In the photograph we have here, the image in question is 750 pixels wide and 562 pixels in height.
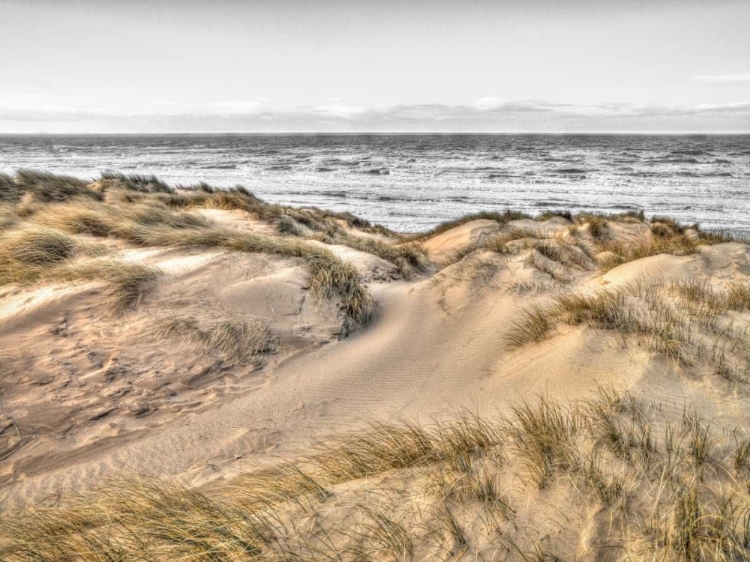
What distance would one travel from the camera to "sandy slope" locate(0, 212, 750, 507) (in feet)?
11.2

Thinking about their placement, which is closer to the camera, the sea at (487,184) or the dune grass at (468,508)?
the dune grass at (468,508)

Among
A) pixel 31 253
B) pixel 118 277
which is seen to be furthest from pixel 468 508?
pixel 31 253

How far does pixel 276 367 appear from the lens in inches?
187

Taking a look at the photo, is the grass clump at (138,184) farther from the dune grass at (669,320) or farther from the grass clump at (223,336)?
the dune grass at (669,320)

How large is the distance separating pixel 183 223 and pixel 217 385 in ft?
17.2

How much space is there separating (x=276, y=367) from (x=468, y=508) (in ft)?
10.2

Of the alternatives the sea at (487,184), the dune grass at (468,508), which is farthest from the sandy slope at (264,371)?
the sea at (487,184)

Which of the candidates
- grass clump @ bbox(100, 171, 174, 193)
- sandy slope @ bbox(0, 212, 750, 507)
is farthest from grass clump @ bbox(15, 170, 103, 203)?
sandy slope @ bbox(0, 212, 750, 507)

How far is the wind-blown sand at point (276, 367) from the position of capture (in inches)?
133

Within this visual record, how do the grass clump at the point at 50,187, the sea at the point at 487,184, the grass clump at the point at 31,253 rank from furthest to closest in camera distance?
the sea at the point at 487,184, the grass clump at the point at 50,187, the grass clump at the point at 31,253

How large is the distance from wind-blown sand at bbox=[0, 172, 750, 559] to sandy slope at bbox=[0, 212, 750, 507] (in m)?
0.02

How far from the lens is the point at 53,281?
532 cm

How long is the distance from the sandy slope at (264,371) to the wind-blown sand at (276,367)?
17mm

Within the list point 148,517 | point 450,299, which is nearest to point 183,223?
point 450,299
